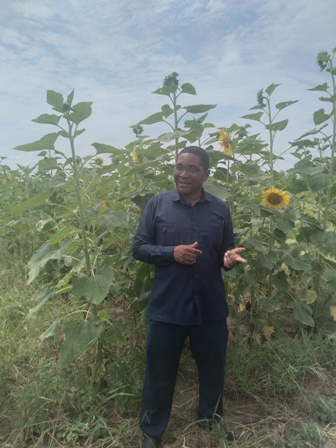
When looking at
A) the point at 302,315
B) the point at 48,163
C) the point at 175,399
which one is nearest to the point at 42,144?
the point at 48,163

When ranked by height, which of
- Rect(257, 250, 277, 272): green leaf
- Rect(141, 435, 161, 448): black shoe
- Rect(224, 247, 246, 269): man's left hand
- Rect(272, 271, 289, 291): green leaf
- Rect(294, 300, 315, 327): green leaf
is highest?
Rect(224, 247, 246, 269): man's left hand

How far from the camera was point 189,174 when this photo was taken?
6.74ft

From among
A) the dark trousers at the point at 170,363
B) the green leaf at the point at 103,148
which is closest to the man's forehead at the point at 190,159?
the green leaf at the point at 103,148

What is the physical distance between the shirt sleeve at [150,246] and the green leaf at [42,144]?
1.97 ft

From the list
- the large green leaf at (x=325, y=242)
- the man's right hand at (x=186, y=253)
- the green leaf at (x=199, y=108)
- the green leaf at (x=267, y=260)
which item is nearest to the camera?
the man's right hand at (x=186, y=253)

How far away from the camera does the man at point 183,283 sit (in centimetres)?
200

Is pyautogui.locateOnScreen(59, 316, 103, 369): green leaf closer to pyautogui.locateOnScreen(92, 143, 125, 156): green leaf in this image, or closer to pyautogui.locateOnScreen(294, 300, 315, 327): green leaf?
pyautogui.locateOnScreen(92, 143, 125, 156): green leaf

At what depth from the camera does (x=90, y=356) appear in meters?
2.46

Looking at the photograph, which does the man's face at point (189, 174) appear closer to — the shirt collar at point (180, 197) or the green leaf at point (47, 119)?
the shirt collar at point (180, 197)

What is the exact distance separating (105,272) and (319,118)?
6.51 feet

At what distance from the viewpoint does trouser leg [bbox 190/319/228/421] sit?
2.07 m

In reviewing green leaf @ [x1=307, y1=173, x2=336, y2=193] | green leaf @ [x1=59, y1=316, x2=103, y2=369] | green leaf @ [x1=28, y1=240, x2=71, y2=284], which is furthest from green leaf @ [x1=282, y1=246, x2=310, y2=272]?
green leaf @ [x1=28, y1=240, x2=71, y2=284]

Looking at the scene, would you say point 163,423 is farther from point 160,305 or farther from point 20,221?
point 20,221

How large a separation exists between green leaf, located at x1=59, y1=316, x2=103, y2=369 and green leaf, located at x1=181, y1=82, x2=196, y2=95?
146 cm
